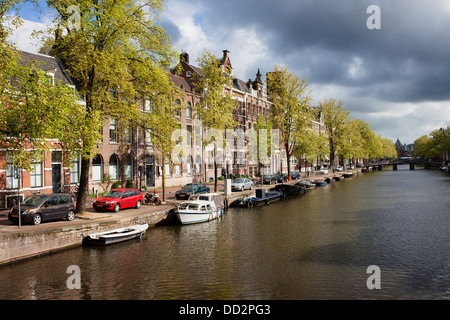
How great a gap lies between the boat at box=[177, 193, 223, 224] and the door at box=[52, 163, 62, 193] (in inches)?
508

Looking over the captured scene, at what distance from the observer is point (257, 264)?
54.1 ft

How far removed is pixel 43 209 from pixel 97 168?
659 inches

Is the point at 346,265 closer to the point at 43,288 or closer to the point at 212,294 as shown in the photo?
the point at 212,294

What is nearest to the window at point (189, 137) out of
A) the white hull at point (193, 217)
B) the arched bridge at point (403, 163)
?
the white hull at point (193, 217)

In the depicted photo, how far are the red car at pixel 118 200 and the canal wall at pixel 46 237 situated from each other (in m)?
2.80

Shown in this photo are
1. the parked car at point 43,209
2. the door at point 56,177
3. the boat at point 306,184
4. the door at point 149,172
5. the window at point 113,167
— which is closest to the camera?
the parked car at point 43,209

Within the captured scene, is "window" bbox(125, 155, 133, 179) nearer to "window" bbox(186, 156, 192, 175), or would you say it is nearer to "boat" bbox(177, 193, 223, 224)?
"window" bbox(186, 156, 192, 175)

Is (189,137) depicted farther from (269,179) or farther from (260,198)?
(260,198)

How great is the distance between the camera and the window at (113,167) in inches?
1486

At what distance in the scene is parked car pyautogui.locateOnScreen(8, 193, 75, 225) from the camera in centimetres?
1903

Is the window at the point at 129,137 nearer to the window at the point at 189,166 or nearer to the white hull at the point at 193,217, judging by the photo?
the window at the point at 189,166
